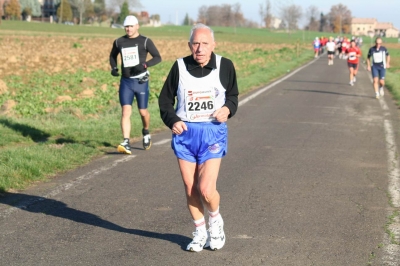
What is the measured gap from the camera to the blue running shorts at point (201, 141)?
5.59 m

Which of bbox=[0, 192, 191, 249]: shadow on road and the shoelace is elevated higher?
the shoelace

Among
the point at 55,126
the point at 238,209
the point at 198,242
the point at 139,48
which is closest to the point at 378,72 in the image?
the point at 55,126

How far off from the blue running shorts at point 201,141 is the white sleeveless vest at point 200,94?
6 centimetres

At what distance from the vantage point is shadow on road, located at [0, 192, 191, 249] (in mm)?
6240

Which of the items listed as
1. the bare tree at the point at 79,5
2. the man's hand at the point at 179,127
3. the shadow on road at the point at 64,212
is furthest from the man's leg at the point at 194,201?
the bare tree at the point at 79,5

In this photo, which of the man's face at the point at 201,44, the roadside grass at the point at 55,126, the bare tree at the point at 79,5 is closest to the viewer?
the man's face at the point at 201,44

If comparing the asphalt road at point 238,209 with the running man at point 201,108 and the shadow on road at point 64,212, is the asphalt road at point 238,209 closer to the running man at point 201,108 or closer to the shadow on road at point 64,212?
the shadow on road at point 64,212

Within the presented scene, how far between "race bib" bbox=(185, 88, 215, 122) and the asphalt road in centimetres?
108

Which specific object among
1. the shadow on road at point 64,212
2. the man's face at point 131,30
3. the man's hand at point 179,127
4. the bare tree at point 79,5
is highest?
the bare tree at point 79,5

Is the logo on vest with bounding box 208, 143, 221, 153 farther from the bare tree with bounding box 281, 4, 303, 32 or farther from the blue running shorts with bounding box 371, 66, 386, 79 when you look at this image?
the bare tree with bounding box 281, 4, 303, 32

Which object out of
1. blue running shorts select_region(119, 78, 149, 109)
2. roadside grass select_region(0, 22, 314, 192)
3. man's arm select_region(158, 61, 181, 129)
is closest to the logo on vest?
man's arm select_region(158, 61, 181, 129)

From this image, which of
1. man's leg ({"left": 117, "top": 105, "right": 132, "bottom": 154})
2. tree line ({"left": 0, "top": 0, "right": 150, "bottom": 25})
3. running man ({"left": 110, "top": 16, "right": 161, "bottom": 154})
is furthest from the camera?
tree line ({"left": 0, "top": 0, "right": 150, "bottom": 25})

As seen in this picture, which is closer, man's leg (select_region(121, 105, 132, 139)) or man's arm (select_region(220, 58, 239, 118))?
man's arm (select_region(220, 58, 239, 118))

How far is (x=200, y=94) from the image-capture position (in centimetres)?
556
